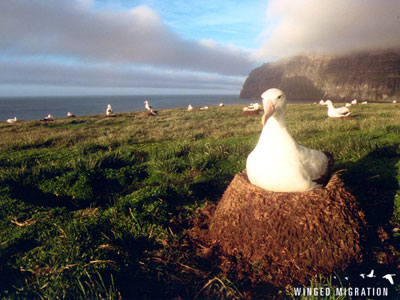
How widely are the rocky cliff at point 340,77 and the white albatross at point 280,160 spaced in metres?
121

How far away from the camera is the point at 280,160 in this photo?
2980mm

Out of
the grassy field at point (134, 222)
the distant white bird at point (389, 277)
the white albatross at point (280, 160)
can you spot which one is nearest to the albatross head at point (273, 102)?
the white albatross at point (280, 160)

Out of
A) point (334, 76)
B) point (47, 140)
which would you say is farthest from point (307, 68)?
point (47, 140)

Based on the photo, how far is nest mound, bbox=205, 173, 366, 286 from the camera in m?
2.79

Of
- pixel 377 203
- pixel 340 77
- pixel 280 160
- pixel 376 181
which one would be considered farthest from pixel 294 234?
pixel 340 77

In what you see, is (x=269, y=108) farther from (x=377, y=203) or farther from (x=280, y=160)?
(x=377, y=203)

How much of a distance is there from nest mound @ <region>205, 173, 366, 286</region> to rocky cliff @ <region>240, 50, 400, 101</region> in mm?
120705

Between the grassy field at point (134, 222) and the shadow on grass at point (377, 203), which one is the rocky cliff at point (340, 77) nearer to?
the shadow on grass at point (377, 203)

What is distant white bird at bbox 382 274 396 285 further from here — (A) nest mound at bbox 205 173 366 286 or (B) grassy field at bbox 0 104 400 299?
(A) nest mound at bbox 205 173 366 286

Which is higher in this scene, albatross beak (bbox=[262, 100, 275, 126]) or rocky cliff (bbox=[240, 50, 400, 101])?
rocky cliff (bbox=[240, 50, 400, 101])

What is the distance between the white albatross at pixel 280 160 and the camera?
296 cm

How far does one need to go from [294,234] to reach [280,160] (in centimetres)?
87

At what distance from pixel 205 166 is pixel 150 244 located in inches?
110

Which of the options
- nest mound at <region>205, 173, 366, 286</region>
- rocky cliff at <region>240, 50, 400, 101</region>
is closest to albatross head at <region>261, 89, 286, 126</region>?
nest mound at <region>205, 173, 366, 286</region>
